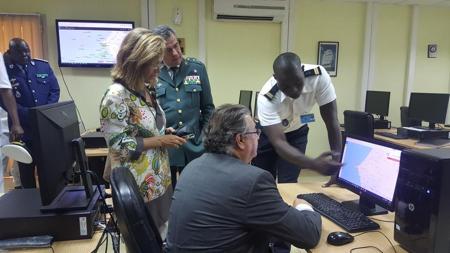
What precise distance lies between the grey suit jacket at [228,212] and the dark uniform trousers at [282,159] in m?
1.14

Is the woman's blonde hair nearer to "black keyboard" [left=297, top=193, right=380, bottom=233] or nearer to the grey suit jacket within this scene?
the grey suit jacket

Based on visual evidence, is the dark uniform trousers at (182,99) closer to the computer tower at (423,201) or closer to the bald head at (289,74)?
the bald head at (289,74)

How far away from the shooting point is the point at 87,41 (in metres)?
4.11

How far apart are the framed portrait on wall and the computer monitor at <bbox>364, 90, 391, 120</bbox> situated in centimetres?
58

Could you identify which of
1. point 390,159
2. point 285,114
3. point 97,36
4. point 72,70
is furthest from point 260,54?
point 390,159

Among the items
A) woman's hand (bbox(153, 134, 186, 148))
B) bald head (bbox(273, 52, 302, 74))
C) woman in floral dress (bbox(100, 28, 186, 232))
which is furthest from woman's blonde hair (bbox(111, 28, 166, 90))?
bald head (bbox(273, 52, 302, 74))

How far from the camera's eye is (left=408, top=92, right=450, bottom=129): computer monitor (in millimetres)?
3916

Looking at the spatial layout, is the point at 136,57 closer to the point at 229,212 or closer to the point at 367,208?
the point at 229,212

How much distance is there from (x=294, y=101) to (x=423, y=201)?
1.06 meters

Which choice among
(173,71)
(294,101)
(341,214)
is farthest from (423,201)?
(173,71)

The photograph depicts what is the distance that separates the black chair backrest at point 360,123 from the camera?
3.38 metres

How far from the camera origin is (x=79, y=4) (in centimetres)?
416

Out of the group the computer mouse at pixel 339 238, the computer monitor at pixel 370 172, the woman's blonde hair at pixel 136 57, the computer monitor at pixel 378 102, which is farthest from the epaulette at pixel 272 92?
the computer monitor at pixel 378 102

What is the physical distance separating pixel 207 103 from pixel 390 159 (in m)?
1.09
